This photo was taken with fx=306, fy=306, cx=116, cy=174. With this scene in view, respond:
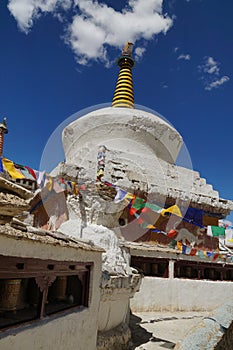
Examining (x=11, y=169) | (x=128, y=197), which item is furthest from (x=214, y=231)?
(x=11, y=169)

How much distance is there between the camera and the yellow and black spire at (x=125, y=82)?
18250mm

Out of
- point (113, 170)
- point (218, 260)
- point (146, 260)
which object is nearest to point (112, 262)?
point (146, 260)

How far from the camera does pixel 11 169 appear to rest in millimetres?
9008

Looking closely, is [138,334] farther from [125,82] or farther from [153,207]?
[125,82]

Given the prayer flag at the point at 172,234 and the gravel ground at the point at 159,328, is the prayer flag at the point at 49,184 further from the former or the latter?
the prayer flag at the point at 172,234

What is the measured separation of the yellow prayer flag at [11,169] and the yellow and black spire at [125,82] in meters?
9.83

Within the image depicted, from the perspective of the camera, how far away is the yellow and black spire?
1825 cm

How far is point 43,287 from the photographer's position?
4.36m

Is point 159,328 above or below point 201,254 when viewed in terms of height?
below

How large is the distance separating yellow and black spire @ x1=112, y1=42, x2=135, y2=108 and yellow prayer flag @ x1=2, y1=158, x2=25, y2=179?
9.83 metres

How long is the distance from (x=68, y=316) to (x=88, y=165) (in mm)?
7542

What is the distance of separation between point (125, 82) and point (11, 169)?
1246cm

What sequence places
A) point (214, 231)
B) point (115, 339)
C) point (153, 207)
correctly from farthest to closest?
point (214, 231)
point (153, 207)
point (115, 339)

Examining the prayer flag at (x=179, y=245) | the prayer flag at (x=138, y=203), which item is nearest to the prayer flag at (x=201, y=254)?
the prayer flag at (x=179, y=245)
